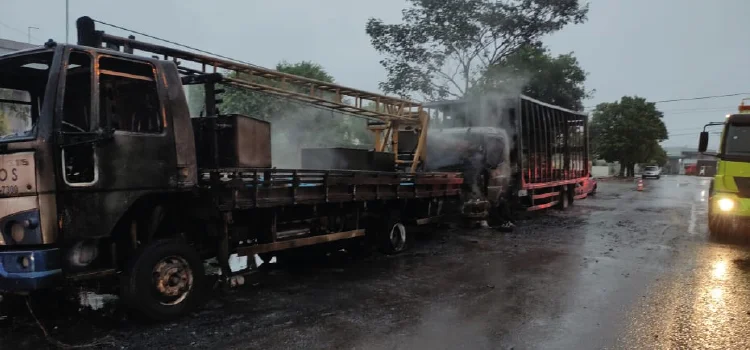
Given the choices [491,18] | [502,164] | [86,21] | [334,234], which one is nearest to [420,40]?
[491,18]

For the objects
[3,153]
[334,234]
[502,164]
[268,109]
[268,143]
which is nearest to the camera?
[3,153]

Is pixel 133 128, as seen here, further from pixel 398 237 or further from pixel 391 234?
pixel 398 237

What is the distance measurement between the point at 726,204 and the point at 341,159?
718 cm

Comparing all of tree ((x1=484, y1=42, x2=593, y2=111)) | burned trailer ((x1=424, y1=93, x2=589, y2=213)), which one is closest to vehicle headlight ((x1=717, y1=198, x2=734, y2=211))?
burned trailer ((x1=424, y1=93, x2=589, y2=213))

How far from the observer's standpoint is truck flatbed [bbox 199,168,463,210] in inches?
200

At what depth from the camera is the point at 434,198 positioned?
9484mm

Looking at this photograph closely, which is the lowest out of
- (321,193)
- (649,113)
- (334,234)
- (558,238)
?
(558,238)

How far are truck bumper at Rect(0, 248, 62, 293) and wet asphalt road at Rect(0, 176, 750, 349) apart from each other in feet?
1.78

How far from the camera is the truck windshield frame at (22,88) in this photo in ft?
14.1

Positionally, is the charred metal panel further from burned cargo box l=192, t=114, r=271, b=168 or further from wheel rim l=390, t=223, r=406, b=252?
wheel rim l=390, t=223, r=406, b=252

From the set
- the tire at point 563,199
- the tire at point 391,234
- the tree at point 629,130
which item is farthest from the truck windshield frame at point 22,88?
the tree at point 629,130

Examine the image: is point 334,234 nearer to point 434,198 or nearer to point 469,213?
point 434,198

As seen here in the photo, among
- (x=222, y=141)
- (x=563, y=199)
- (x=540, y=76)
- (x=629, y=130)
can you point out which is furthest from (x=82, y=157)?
(x=629, y=130)

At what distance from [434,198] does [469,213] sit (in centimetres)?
154
